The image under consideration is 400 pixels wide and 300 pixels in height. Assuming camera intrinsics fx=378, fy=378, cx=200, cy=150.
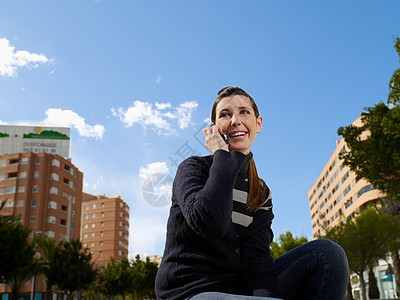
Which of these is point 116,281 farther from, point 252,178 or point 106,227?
point 252,178

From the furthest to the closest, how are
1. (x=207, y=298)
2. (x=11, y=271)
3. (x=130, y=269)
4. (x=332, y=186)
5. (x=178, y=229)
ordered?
1. (x=332, y=186)
2. (x=130, y=269)
3. (x=11, y=271)
4. (x=178, y=229)
5. (x=207, y=298)

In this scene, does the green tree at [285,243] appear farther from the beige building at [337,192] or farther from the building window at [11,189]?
the building window at [11,189]

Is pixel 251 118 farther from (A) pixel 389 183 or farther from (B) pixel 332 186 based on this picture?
(B) pixel 332 186

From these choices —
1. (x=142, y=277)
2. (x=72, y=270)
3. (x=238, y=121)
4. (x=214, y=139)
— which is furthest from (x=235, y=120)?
(x=142, y=277)

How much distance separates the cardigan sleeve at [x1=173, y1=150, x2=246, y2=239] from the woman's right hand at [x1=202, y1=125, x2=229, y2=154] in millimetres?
72

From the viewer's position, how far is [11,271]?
22.1 meters

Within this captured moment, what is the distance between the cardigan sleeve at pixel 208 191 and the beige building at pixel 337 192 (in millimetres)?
45581

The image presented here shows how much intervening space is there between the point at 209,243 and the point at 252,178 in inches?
18.3

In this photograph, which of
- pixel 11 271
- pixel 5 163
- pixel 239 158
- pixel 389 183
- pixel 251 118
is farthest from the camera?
pixel 5 163

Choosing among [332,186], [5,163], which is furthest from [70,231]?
[332,186]

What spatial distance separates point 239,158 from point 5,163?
66.1 meters

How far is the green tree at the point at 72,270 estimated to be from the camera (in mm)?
31609

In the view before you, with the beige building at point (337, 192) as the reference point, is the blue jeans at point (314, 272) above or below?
below

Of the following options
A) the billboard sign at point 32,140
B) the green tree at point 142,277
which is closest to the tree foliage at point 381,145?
the green tree at point 142,277
